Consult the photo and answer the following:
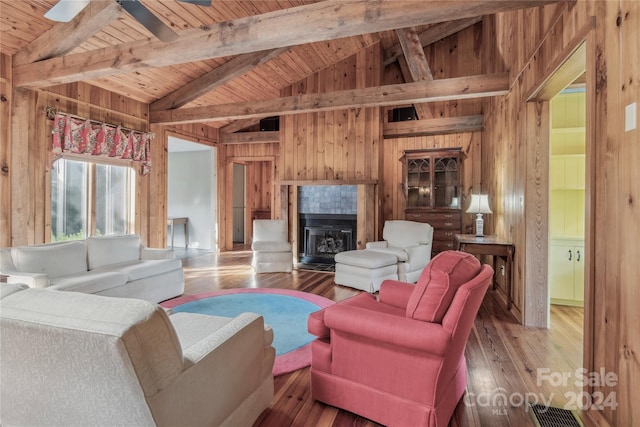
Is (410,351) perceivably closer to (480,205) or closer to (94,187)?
(480,205)

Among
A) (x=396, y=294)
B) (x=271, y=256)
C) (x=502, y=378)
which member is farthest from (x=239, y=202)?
(x=502, y=378)

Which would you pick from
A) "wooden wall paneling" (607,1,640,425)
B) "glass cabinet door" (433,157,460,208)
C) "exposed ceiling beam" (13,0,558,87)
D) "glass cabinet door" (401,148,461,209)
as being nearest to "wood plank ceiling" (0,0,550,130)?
"exposed ceiling beam" (13,0,558,87)

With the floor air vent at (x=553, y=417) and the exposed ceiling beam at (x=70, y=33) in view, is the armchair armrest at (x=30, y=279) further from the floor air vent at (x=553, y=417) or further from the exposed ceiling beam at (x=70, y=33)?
the floor air vent at (x=553, y=417)

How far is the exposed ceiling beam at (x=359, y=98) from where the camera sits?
12.7 feet

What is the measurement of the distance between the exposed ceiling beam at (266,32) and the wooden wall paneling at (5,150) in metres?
0.12

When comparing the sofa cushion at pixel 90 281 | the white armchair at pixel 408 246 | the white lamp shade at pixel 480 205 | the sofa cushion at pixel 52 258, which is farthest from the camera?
the white armchair at pixel 408 246

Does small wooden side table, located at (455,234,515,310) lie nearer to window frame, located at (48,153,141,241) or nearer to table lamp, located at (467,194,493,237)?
table lamp, located at (467,194,493,237)

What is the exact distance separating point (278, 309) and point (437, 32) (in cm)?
558

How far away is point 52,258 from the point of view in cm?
310

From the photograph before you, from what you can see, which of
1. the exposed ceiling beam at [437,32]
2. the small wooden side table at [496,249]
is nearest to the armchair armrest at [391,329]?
the small wooden side table at [496,249]

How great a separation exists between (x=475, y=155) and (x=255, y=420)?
5909mm

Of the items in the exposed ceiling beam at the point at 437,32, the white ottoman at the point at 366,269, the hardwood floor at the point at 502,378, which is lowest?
the hardwood floor at the point at 502,378

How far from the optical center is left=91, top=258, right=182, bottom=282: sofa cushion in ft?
11.2

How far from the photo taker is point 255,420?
1643 mm
